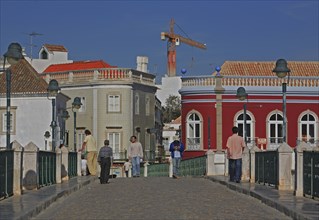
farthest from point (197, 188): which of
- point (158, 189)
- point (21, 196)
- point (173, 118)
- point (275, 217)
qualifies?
point (173, 118)

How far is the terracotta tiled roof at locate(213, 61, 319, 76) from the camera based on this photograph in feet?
203

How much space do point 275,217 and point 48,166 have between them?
10.7 m

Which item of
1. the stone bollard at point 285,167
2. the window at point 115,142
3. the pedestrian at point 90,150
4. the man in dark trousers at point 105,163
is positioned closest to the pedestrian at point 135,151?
the pedestrian at point 90,150

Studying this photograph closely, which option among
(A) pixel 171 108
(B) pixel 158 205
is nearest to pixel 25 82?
(B) pixel 158 205

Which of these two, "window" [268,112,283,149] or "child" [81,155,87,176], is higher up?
"window" [268,112,283,149]

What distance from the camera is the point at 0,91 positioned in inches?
2547

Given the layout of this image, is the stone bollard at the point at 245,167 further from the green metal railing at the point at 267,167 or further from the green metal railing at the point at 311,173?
the green metal railing at the point at 311,173

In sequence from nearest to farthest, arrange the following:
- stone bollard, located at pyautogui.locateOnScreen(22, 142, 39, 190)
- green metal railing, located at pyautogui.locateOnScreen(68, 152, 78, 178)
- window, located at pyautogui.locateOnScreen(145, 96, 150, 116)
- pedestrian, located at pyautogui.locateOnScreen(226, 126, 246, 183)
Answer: stone bollard, located at pyautogui.locateOnScreen(22, 142, 39, 190) < pedestrian, located at pyautogui.locateOnScreen(226, 126, 246, 183) < green metal railing, located at pyautogui.locateOnScreen(68, 152, 78, 178) < window, located at pyautogui.locateOnScreen(145, 96, 150, 116)

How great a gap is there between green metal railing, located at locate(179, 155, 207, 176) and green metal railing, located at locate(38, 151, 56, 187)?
41.4ft

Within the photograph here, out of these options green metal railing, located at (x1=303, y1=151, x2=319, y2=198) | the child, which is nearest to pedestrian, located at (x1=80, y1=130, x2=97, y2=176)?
the child

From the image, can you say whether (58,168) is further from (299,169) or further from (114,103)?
(114,103)

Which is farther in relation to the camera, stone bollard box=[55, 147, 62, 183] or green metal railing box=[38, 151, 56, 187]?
stone bollard box=[55, 147, 62, 183]

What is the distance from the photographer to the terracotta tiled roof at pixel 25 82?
63.5m

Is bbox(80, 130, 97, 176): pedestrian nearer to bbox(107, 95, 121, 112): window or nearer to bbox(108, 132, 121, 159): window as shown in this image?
bbox(108, 132, 121, 159): window
